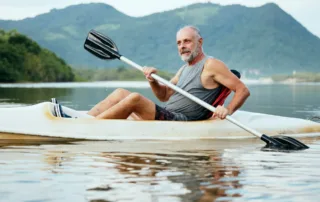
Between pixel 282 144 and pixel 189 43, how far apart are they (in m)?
1.56

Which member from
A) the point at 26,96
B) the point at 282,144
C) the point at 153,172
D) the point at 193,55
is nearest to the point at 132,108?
the point at 193,55

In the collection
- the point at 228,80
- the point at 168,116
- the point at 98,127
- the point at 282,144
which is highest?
the point at 228,80

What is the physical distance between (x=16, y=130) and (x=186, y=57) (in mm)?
2113

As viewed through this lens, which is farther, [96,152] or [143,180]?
[96,152]

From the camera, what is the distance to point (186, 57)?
8.54 m

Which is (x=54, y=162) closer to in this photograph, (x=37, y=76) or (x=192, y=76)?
(x=192, y=76)

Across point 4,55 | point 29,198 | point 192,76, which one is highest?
point 4,55

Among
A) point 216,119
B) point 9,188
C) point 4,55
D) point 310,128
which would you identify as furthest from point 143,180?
point 4,55

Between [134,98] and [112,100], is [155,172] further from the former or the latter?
[112,100]

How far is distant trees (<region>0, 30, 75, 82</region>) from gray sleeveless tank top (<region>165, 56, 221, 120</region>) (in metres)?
62.9

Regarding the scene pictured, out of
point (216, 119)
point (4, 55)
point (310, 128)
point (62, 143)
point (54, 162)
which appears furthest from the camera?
point (4, 55)

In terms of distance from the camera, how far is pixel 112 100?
8742 millimetres

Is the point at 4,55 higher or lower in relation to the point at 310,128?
higher

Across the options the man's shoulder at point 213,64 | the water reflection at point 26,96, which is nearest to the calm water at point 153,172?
the man's shoulder at point 213,64
